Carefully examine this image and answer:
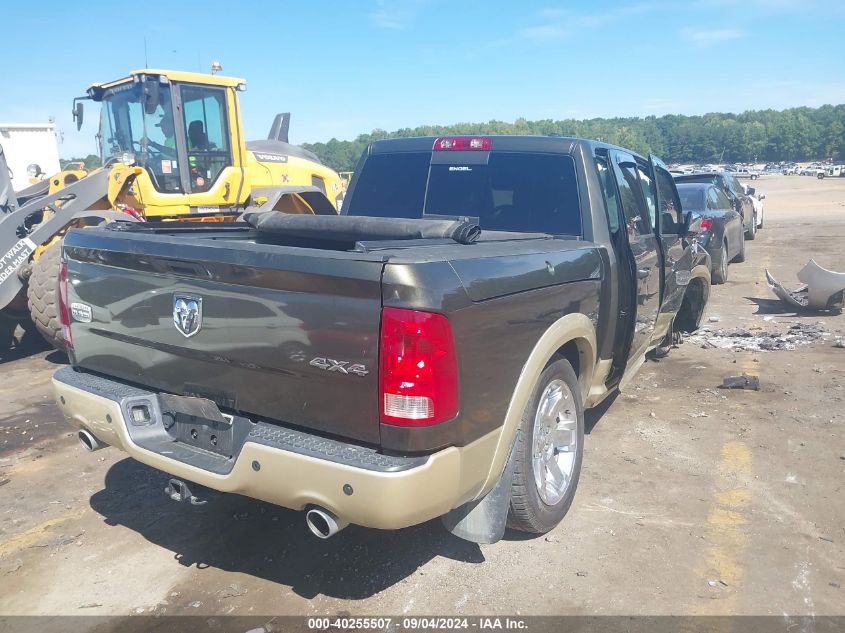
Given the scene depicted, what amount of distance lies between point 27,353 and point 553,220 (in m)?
6.77

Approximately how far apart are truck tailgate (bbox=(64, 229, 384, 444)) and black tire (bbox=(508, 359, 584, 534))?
3.12 feet

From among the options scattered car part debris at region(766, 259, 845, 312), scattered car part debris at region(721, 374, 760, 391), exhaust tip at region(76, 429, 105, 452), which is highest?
exhaust tip at region(76, 429, 105, 452)

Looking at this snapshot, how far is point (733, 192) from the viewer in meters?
14.5

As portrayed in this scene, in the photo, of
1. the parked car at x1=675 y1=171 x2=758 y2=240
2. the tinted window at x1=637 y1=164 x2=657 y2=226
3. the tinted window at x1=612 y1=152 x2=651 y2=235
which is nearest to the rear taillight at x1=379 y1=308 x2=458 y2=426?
the tinted window at x1=612 y1=152 x2=651 y2=235

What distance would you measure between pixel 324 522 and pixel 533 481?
116 centimetres

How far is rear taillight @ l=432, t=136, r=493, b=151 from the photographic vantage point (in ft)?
15.1

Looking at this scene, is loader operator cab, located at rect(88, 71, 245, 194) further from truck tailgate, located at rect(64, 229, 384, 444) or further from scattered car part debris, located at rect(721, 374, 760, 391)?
scattered car part debris, located at rect(721, 374, 760, 391)

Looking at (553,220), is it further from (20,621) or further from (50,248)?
(50,248)

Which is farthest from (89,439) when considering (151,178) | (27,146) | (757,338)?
(27,146)

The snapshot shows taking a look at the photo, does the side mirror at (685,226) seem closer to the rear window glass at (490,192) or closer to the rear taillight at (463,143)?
the rear window glass at (490,192)

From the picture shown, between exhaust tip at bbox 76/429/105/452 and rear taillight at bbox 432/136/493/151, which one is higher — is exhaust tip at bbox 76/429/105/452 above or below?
below

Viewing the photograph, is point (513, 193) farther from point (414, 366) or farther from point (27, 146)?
point (27, 146)

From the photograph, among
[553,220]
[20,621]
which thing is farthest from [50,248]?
[553,220]

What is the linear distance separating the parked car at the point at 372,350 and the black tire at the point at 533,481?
0.01 meters
